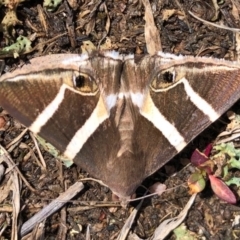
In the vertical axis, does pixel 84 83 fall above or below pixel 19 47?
below

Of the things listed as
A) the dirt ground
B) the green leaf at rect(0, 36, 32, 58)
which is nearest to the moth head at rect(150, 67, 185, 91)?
the dirt ground

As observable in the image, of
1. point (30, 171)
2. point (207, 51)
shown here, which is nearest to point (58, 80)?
point (30, 171)

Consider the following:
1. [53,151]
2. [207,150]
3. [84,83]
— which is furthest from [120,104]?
[207,150]

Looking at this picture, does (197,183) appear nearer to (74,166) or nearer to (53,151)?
(74,166)

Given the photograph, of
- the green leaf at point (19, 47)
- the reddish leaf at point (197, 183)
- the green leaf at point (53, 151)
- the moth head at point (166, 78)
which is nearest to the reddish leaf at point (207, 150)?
the reddish leaf at point (197, 183)

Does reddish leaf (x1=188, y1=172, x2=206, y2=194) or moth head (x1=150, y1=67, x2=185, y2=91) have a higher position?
moth head (x1=150, y1=67, x2=185, y2=91)

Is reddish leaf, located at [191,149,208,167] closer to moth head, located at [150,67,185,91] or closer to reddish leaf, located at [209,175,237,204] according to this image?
reddish leaf, located at [209,175,237,204]
